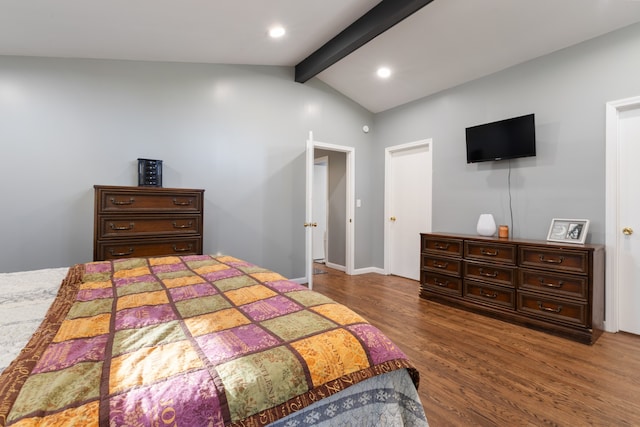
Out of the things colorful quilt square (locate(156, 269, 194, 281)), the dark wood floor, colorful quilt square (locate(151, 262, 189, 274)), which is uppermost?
colorful quilt square (locate(151, 262, 189, 274))

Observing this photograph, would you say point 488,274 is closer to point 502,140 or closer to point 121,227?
point 502,140

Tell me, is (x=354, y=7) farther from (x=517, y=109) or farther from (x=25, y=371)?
(x=25, y=371)

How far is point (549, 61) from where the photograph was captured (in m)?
3.12

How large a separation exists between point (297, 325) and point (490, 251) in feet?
9.08

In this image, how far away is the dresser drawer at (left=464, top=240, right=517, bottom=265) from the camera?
2.99 metres

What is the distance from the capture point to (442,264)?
3.56 metres

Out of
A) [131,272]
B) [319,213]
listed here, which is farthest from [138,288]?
[319,213]

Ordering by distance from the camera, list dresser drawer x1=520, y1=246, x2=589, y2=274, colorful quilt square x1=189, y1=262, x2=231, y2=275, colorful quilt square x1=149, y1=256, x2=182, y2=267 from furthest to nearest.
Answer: dresser drawer x1=520, y1=246, x2=589, y2=274, colorful quilt square x1=149, y1=256, x2=182, y2=267, colorful quilt square x1=189, y1=262, x2=231, y2=275

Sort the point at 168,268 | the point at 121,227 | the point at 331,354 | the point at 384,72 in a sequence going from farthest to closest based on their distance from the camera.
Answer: the point at 384,72
the point at 121,227
the point at 168,268
the point at 331,354

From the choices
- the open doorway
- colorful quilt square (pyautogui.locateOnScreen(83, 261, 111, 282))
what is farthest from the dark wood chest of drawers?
colorful quilt square (pyautogui.locateOnScreen(83, 261, 111, 282))

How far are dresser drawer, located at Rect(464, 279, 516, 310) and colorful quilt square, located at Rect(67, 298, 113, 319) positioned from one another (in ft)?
10.5

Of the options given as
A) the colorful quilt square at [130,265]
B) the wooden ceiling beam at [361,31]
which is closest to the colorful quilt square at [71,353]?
the colorful quilt square at [130,265]

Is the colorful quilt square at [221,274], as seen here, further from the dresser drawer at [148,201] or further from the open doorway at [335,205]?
the open doorway at [335,205]

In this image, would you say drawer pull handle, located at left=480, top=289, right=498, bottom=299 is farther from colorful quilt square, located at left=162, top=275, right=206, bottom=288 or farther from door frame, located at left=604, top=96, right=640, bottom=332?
colorful quilt square, located at left=162, top=275, right=206, bottom=288
